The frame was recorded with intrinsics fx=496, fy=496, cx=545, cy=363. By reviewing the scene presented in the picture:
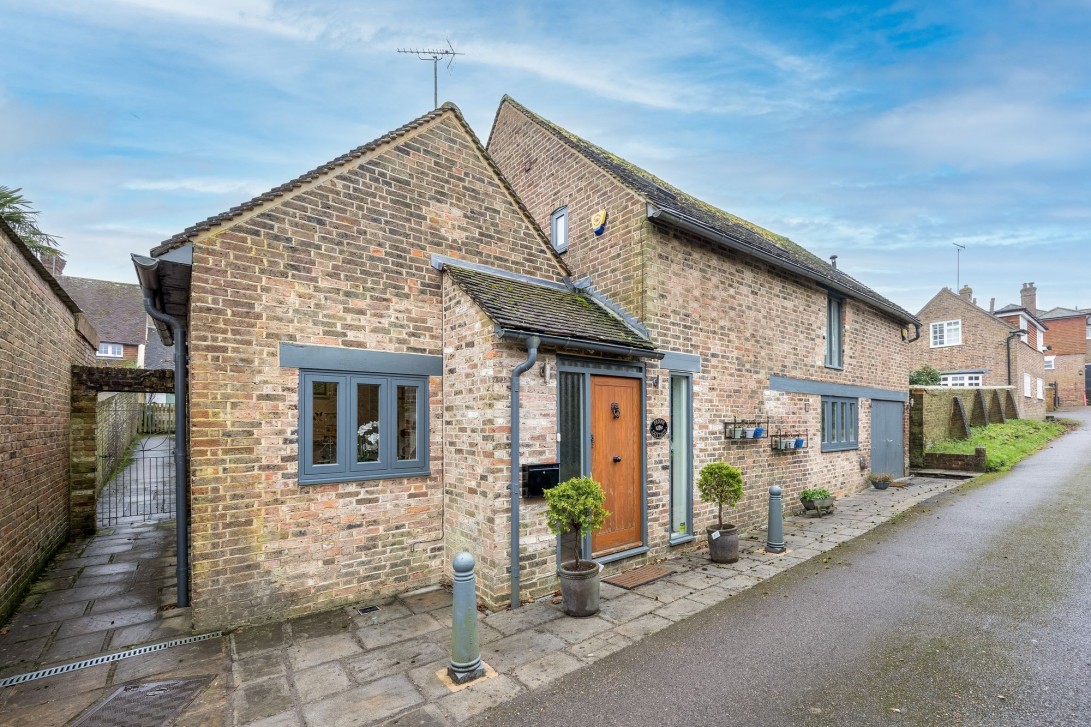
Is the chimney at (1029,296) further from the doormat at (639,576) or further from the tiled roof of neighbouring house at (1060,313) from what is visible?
the doormat at (639,576)

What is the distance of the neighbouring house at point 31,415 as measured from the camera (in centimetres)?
552

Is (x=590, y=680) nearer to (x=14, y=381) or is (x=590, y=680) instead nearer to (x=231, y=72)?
(x=14, y=381)

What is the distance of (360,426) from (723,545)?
5250 mm

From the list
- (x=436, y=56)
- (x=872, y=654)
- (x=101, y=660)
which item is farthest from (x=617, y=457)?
(x=436, y=56)

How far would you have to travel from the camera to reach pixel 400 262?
614cm

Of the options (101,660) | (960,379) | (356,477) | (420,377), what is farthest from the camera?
(960,379)

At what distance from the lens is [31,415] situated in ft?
21.3

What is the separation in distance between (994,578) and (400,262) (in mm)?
8528

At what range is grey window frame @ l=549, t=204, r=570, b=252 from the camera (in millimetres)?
9414

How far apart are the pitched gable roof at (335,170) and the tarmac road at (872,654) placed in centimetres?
512

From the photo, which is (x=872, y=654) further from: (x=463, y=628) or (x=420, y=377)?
(x=420, y=377)

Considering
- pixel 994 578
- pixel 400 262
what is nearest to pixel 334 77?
pixel 400 262

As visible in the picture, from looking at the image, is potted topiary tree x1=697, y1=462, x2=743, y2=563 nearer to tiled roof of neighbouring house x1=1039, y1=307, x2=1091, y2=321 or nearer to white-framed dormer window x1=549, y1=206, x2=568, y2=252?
white-framed dormer window x1=549, y1=206, x2=568, y2=252

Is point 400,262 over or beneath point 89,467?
over
